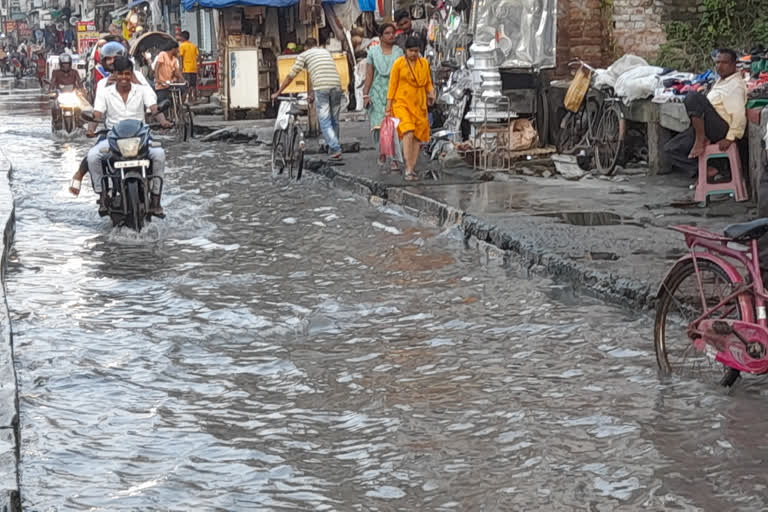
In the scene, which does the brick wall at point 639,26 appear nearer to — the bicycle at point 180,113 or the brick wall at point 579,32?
Answer: the brick wall at point 579,32

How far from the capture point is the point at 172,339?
7504mm

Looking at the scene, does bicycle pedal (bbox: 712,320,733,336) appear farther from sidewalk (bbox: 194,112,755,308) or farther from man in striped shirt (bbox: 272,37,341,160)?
man in striped shirt (bbox: 272,37,341,160)

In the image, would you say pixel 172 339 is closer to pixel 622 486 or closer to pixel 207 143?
pixel 622 486

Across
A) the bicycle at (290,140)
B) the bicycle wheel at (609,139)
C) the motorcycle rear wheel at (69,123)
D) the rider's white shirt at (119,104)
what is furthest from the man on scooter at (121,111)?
the motorcycle rear wheel at (69,123)

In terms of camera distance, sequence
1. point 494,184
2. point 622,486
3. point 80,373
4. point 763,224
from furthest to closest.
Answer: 1. point 494,184
2. point 80,373
3. point 763,224
4. point 622,486

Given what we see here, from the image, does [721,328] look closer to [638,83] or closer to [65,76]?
[638,83]

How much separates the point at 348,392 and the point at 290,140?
10.1 metres

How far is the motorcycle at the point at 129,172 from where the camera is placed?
37.5 ft

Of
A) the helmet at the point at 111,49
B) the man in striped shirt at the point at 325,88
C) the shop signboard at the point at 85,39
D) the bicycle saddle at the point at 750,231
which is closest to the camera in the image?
the bicycle saddle at the point at 750,231

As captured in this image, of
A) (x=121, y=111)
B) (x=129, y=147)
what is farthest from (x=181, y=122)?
(x=129, y=147)

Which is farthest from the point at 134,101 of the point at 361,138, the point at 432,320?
the point at 361,138

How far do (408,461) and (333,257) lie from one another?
5.20 m

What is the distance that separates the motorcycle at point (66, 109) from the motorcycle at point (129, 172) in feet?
39.2

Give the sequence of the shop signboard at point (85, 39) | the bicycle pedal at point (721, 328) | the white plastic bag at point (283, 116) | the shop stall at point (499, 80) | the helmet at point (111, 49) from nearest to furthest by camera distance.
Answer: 1. the bicycle pedal at point (721, 328)
2. the helmet at point (111, 49)
3. the shop stall at point (499, 80)
4. the white plastic bag at point (283, 116)
5. the shop signboard at point (85, 39)
